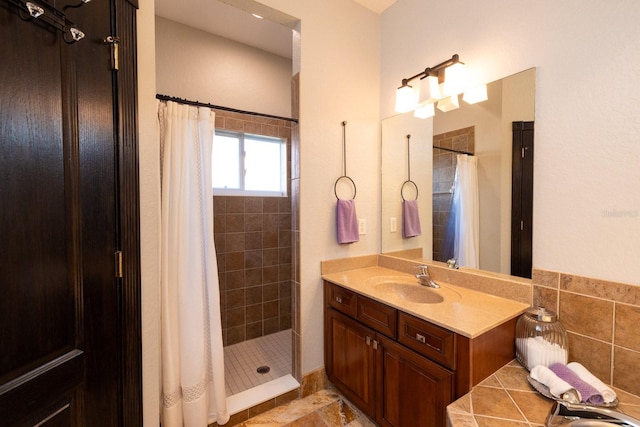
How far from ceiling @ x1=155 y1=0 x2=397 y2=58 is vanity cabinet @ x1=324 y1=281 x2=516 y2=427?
2.00 metres

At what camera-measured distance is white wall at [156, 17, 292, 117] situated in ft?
7.56

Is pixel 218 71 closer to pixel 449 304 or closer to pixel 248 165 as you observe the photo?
pixel 248 165

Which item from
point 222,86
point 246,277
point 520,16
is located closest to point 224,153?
point 222,86

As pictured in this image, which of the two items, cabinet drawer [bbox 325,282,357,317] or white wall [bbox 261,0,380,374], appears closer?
cabinet drawer [bbox 325,282,357,317]

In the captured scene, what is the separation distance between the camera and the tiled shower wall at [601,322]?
1.04 metres

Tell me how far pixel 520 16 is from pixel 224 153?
243cm

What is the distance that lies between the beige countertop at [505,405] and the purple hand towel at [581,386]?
9cm

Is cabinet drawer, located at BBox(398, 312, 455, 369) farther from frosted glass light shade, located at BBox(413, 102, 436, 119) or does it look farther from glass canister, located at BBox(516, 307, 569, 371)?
frosted glass light shade, located at BBox(413, 102, 436, 119)

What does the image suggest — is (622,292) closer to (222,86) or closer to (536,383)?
(536,383)

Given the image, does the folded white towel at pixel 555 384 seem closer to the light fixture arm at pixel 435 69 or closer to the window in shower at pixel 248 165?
the light fixture arm at pixel 435 69

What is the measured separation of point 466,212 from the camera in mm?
1698

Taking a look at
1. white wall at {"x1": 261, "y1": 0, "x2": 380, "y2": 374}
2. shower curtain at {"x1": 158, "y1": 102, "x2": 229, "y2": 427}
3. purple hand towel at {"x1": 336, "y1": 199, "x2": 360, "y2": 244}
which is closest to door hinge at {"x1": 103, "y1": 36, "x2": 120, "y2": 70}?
shower curtain at {"x1": 158, "y1": 102, "x2": 229, "y2": 427}

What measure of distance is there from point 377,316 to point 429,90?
5.05 ft

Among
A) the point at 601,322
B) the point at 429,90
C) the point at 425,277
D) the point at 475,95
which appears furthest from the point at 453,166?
the point at 601,322
